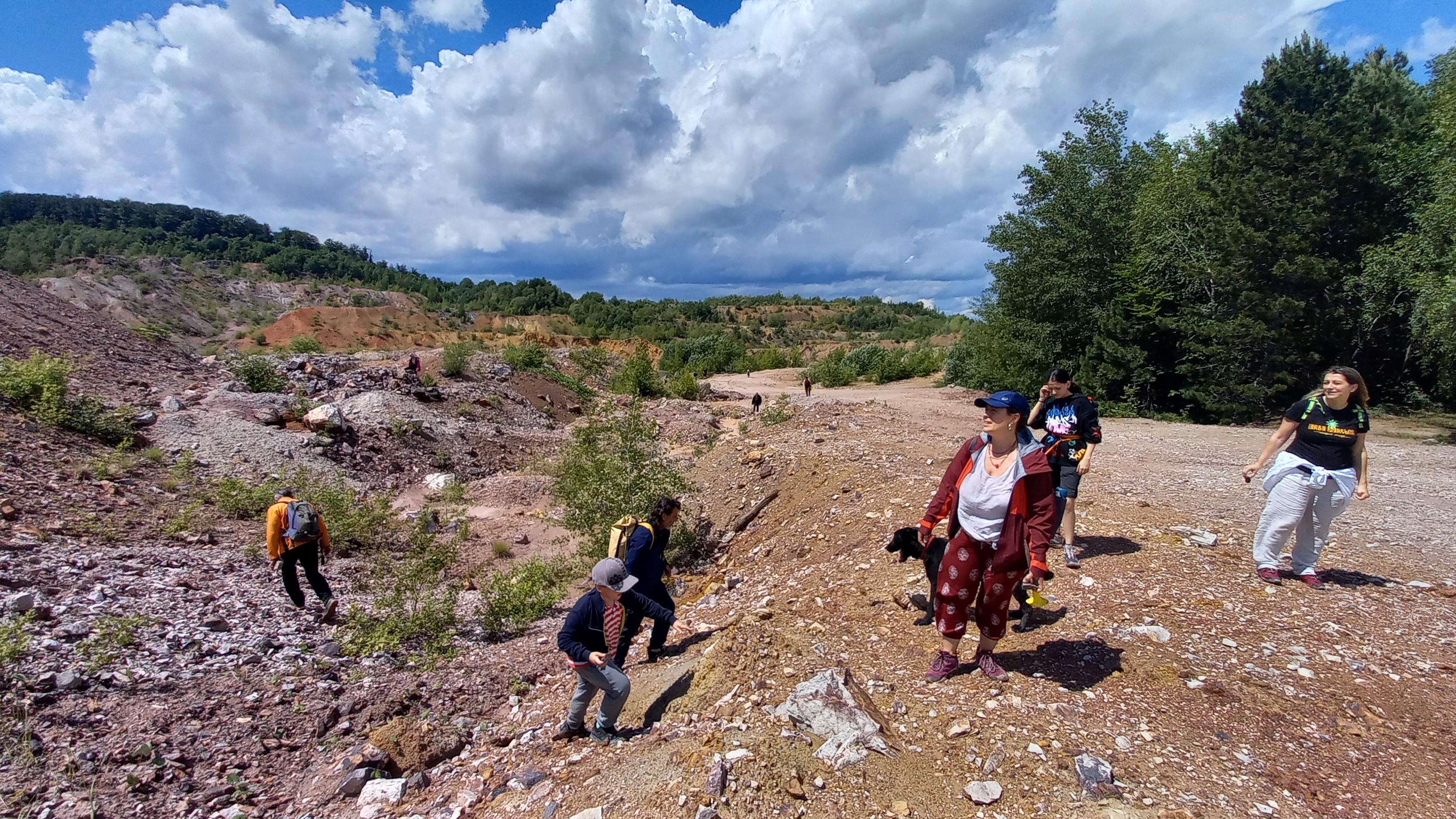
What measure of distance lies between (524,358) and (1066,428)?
65.8 ft

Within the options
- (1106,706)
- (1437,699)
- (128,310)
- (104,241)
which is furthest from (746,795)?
(104,241)

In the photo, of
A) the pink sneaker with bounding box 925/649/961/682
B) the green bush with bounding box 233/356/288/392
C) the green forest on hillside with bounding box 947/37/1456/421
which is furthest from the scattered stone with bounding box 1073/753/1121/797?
the green bush with bounding box 233/356/288/392

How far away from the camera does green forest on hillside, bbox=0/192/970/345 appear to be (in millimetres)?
55031

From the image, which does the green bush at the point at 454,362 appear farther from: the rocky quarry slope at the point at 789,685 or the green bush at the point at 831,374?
the green bush at the point at 831,374

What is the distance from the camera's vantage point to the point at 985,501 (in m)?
2.86

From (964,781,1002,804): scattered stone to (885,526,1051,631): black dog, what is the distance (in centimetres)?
117

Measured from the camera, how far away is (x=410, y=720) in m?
3.81

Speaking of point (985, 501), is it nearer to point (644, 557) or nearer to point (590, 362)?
point (644, 557)

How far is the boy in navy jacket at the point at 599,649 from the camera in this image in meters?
3.21

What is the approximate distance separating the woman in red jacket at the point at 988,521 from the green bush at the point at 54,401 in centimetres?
1072

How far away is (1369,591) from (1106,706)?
265cm

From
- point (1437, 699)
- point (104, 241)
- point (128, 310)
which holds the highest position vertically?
point (104, 241)

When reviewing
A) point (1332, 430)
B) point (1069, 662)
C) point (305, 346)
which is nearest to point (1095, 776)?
point (1069, 662)

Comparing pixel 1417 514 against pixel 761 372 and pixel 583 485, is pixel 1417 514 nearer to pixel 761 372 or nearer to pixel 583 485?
pixel 583 485
